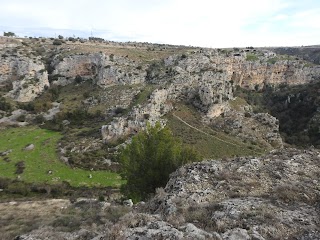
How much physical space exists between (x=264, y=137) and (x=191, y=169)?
2026 inches

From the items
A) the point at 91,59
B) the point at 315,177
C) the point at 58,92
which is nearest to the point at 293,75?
the point at 91,59

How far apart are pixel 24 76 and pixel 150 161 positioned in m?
65.2

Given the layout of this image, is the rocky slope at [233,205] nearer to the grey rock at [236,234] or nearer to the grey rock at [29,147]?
the grey rock at [236,234]

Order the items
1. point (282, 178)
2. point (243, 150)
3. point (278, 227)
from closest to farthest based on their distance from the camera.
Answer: point (278, 227) < point (282, 178) < point (243, 150)

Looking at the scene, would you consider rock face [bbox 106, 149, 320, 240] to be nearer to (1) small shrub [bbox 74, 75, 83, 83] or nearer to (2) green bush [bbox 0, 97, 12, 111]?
(2) green bush [bbox 0, 97, 12, 111]

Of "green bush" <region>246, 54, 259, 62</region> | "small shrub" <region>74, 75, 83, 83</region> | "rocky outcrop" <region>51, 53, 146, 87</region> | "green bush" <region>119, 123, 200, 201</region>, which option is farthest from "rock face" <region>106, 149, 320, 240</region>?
"green bush" <region>246, 54, 259, 62</region>

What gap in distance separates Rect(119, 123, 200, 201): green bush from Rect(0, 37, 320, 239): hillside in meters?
3.42

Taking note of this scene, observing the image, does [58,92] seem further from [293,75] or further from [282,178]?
[293,75]

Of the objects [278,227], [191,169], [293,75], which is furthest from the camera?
[293,75]

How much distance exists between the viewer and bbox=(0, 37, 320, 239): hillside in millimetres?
12641

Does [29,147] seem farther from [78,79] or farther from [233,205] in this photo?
[233,205]

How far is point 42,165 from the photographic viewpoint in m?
48.1

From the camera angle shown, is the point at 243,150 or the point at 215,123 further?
the point at 215,123

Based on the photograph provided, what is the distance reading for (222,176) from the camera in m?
17.1
